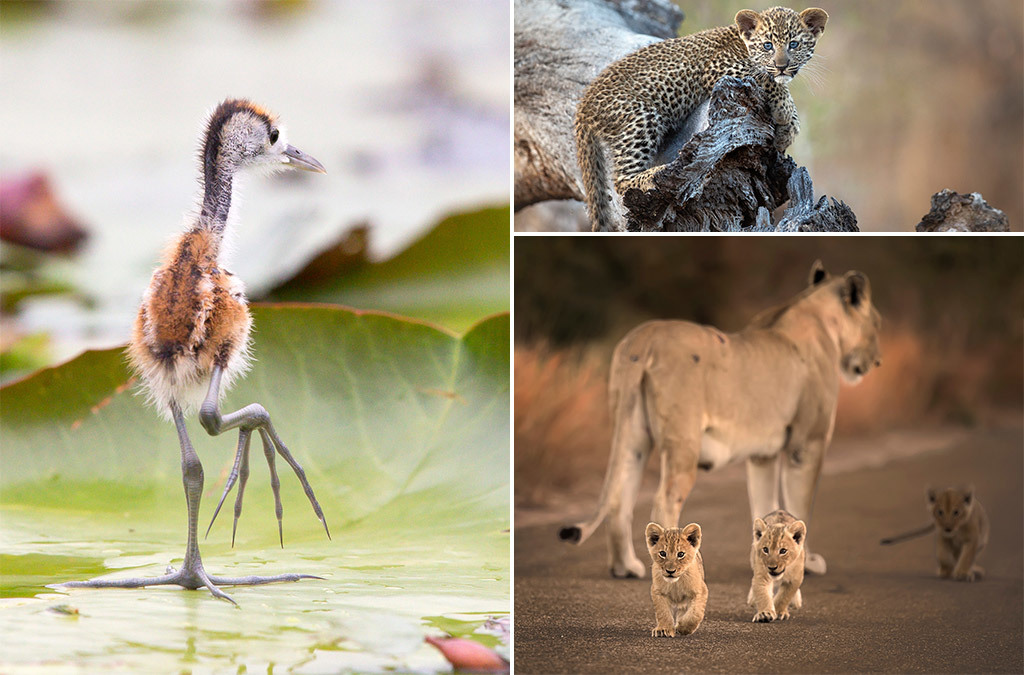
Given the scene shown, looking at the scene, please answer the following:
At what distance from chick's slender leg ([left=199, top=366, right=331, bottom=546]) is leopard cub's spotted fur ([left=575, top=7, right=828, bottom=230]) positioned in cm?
71

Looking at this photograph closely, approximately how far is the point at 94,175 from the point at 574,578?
49.4 inches

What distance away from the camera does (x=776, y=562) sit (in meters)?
1.71

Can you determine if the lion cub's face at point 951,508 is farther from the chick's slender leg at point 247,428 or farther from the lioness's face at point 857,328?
the chick's slender leg at point 247,428

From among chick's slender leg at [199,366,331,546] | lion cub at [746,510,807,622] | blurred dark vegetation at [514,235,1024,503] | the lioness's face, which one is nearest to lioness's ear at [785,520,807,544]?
lion cub at [746,510,807,622]

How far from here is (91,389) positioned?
1909 millimetres

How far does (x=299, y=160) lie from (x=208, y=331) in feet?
1.24

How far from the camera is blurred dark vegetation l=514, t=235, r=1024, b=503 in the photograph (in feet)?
9.23

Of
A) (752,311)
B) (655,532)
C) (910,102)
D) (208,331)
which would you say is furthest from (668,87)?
(752,311)

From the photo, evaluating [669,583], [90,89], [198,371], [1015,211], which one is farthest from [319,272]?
[1015,211]

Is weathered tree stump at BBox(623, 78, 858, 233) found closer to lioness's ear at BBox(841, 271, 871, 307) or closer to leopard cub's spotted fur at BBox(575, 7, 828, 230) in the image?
leopard cub's spotted fur at BBox(575, 7, 828, 230)

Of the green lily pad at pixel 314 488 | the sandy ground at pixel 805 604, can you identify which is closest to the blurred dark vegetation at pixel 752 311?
the sandy ground at pixel 805 604

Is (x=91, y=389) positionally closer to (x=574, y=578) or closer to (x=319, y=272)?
(x=319, y=272)

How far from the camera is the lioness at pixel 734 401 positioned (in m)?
1.84

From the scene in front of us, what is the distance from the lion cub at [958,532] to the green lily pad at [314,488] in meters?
0.96
